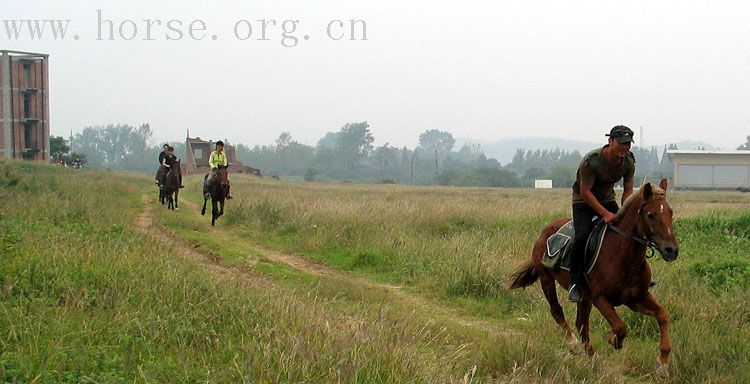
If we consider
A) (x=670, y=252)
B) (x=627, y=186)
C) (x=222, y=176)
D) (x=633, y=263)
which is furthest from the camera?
(x=222, y=176)

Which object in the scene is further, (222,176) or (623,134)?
(222,176)

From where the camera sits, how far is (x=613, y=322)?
6.73m

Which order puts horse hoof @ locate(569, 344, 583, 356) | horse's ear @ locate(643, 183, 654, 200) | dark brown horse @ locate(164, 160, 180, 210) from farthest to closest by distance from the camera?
dark brown horse @ locate(164, 160, 180, 210)
horse hoof @ locate(569, 344, 583, 356)
horse's ear @ locate(643, 183, 654, 200)

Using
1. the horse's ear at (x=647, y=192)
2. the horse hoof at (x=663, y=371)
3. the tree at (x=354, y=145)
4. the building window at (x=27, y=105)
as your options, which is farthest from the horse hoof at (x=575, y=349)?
the tree at (x=354, y=145)

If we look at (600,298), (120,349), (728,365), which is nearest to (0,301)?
(120,349)

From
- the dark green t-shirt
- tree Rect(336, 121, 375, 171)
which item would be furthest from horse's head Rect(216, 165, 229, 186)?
tree Rect(336, 121, 375, 171)

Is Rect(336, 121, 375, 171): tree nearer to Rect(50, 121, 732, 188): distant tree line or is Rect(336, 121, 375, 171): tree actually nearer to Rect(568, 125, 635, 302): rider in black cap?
Rect(50, 121, 732, 188): distant tree line

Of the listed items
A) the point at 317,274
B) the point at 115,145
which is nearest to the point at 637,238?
the point at 317,274

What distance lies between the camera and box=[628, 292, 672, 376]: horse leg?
6.49 metres

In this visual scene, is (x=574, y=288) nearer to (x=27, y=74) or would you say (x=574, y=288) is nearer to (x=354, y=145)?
(x=27, y=74)

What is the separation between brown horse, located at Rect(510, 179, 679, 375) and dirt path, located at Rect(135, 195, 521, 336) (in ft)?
3.30

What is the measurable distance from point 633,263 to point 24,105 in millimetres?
60805

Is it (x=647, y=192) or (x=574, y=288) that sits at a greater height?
(x=647, y=192)

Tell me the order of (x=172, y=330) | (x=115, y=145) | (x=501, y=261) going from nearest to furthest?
(x=172, y=330) → (x=501, y=261) → (x=115, y=145)
